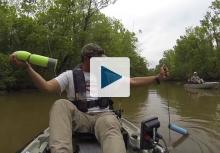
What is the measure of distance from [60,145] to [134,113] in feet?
32.3

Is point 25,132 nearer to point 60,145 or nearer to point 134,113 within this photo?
point 134,113

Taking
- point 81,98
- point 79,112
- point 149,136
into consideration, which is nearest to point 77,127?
point 79,112

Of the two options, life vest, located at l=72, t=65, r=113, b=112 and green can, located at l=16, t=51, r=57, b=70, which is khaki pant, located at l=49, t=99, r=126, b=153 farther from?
green can, located at l=16, t=51, r=57, b=70

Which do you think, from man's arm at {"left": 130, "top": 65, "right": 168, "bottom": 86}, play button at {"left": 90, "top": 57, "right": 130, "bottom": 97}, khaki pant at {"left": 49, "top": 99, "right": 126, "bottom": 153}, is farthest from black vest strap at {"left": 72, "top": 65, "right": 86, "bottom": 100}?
man's arm at {"left": 130, "top": 65, "right": 168, "bottom": 86}

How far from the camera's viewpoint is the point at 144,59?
220 ft

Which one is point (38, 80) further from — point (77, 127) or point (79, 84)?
point (77, 127)

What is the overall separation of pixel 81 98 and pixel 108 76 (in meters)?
0.54

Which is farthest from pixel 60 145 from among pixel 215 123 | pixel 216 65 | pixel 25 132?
pixel 216 65

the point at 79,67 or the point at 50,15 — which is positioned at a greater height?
the point at 50,15

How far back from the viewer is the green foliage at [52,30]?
32875 millimetres

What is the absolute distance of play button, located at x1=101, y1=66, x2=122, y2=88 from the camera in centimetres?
525

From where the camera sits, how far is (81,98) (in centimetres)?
502

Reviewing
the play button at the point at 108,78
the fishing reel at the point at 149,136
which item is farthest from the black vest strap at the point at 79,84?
the fishing reel at the point at 149,136

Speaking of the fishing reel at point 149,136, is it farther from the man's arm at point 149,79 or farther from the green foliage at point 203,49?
the green foliage at point 203,49
